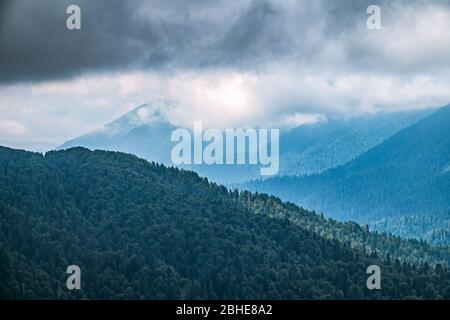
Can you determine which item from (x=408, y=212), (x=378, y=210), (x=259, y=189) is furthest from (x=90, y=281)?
(x=408, y=212)

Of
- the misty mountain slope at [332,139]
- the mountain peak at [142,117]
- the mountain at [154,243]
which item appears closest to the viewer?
the mountain at [154,243]

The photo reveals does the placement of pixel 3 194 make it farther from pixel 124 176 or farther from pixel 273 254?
pixel 273 254

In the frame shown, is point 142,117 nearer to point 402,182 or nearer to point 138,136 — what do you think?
point 138,136

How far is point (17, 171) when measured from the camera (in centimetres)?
1925

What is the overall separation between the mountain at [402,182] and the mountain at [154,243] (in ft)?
72.3

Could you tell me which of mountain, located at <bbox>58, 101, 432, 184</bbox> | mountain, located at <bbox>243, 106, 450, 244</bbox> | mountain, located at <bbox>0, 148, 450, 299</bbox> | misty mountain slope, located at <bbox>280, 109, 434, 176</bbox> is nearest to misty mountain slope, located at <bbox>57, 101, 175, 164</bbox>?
mountain, located at <bbox>58, 101, 432, 184</bbox>

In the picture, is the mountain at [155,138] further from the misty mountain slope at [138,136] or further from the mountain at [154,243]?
the mountain at [154,243]

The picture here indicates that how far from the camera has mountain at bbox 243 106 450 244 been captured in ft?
157

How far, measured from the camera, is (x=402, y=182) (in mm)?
60250

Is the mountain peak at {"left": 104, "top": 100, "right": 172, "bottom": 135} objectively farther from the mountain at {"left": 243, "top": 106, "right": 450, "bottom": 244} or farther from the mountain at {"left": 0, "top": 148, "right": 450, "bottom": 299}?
the mountain at {"left": 243, "top": 106, "right": 450, "bottom": 244}

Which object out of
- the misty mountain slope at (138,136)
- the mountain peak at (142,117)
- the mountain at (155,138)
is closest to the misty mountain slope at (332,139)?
the mountain at (155,138)

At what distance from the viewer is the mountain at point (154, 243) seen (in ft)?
52.5

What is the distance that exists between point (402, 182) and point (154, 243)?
44539mm

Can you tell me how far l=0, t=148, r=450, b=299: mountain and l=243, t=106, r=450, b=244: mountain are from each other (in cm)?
2202
